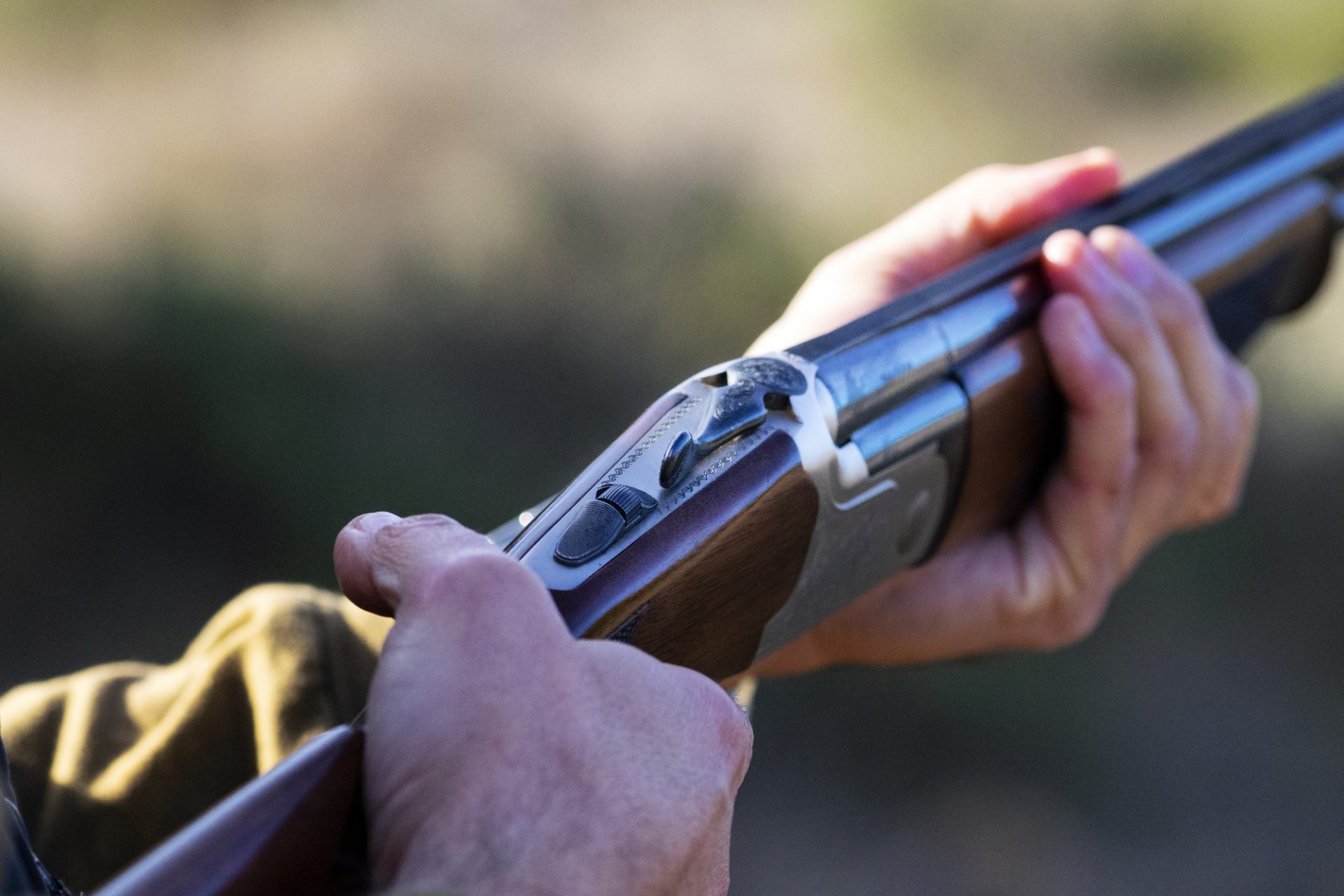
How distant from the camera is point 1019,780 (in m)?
4.05

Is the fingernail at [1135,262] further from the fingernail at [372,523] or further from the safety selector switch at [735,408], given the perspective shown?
the fingernail at [372,523]

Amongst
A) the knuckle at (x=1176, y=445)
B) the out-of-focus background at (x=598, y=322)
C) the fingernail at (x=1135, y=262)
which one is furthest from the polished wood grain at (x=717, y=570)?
the out-of-focus background at (x=598, y=322)

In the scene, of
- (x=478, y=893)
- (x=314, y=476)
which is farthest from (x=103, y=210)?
(x=478, y=893)

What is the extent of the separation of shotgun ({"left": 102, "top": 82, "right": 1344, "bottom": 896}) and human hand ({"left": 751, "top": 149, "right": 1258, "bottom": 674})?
0.23 ft

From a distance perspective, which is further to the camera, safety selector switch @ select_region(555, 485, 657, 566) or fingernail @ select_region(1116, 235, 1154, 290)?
fingernail @ select_region(1116, 235, 1154, 290)

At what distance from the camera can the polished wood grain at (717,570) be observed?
4.37 feet

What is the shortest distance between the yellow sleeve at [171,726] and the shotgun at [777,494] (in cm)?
55

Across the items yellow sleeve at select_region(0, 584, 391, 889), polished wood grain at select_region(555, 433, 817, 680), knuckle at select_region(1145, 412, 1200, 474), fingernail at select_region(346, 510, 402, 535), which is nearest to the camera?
fingernail at select_region(346, 510, 402, 535)

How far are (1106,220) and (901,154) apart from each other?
11.8 ft

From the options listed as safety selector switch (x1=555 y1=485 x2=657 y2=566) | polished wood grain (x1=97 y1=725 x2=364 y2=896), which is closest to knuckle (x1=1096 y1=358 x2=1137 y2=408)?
safety selector switch (x1=555 y1=485 x2=657 y2=566)

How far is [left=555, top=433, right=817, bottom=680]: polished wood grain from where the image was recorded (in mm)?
1331

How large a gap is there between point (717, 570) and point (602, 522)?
170 mm

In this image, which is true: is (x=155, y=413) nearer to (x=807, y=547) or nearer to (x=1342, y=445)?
(x=807, y=547)

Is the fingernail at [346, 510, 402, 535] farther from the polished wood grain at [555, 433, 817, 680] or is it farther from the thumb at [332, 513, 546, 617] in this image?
the polished wood grain at [555, 433, 817, 680]
